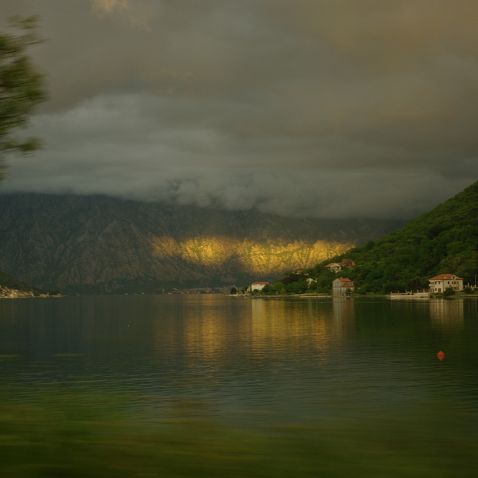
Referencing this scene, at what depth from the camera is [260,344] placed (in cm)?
9894

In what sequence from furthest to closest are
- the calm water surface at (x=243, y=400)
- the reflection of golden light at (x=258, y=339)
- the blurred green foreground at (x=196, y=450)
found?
the reflection of golden light at (x=258, y=339) < the calm water surface at (x=243, y=400) < the blurred green foreground at (x=196, y=450)

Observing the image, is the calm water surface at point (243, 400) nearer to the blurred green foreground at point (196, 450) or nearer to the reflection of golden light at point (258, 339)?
the blurred green foreground at point (196, 450)

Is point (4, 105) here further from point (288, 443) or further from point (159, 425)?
point (288, 443)

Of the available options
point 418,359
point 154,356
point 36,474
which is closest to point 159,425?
point 36,474

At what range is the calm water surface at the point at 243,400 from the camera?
14367mm

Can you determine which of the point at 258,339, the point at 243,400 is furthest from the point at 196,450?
the point at 258,339

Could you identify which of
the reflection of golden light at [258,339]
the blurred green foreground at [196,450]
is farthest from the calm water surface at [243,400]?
the reflection of golden light at [258,339]

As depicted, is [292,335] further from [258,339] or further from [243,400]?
[243,400]

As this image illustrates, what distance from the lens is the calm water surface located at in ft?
47.1

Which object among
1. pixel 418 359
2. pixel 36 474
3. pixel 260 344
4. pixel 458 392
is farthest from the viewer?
pixel 260 344

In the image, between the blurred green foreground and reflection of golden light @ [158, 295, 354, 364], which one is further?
reflection of golden light @ [158, 295, 354, 364]

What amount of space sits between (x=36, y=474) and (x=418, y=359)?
68.1 meters

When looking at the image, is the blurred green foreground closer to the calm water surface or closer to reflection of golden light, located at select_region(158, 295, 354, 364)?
the calm water surface

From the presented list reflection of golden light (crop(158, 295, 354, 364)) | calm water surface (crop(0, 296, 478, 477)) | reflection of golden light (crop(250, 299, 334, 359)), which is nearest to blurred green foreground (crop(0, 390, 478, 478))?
calm water surface (crop(0, 296, 478, 477))
